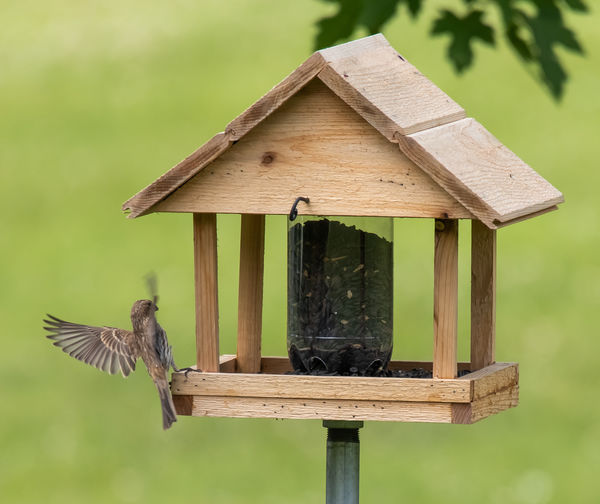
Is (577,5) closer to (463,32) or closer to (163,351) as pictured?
(463,32)

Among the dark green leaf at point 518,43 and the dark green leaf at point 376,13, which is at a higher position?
the dark green leaf at point 376,13

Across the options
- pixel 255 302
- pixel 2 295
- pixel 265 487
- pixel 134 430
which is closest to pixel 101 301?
pixel 2 295

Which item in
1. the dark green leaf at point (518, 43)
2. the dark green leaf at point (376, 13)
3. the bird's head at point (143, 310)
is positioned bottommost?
the bird's head at point (143, 310)

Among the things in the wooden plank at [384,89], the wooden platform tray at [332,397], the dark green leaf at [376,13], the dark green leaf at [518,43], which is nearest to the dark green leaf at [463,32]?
the dark green leaf at [518,43]

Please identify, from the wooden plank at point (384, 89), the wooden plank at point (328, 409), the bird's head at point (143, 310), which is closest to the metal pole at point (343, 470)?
the wooden plank at point (328, 409)

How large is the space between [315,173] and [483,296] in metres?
0.93

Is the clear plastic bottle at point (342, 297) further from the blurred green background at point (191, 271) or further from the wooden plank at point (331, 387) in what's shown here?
the blurred green background at point (191, 271)

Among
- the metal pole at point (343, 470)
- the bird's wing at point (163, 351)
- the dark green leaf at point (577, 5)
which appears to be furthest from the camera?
the dark green leaf at point (577, 5)

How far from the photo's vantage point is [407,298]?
1141 cm

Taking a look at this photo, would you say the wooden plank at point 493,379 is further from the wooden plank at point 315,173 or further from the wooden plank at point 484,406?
the wooden plank at point 315,173

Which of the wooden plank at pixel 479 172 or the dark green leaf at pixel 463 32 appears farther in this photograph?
the dark green leaf at pixel 463 32

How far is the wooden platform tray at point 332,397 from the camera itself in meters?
3.95

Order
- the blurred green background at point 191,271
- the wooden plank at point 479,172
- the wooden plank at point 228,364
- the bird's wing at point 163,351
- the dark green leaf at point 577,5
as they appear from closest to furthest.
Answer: the wooden plank at point 479,172
the bird's wing at point 163,351
the wooden plank at point 228,364
the dark green leaf at point 577,5
the blurred green background at point 191,271

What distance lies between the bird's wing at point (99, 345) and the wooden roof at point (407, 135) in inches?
17.8
